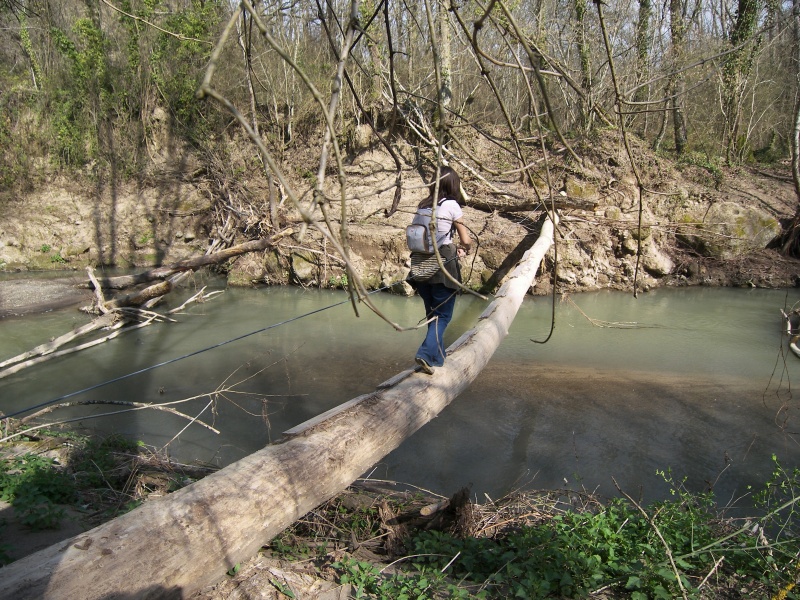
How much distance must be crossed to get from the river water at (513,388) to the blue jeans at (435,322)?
77 cm

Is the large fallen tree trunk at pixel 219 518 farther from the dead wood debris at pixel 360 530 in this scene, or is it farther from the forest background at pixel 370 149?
the forest background at pixel 370 149

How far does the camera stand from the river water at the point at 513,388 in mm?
4348

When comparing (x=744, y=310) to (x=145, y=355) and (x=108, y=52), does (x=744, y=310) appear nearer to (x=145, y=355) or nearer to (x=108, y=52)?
(x=145, y=355)

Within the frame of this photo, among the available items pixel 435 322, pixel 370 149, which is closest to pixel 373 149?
pixel 370 149

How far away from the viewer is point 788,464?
4207mm

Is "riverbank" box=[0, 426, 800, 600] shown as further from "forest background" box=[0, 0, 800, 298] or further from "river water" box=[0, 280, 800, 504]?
"forest background" box=[0, 0, 800, 298]

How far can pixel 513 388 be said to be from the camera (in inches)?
228

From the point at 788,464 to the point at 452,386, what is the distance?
2.59 metres

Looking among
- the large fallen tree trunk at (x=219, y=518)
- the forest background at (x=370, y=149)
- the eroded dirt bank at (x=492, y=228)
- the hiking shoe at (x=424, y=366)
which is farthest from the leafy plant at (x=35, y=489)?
the forest background at (x=370, y=149)

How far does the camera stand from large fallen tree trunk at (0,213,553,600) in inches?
81.8

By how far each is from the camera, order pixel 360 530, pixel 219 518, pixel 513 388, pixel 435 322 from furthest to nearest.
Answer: pixel 513 388 < pixel 435 322 < pixel 360 530 < pixel 219 518

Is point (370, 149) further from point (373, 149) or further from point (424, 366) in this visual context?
point (424, 366)

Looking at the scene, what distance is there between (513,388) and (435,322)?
1.84 meters

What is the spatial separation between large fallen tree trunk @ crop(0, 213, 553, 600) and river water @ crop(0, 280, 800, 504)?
803 mm
